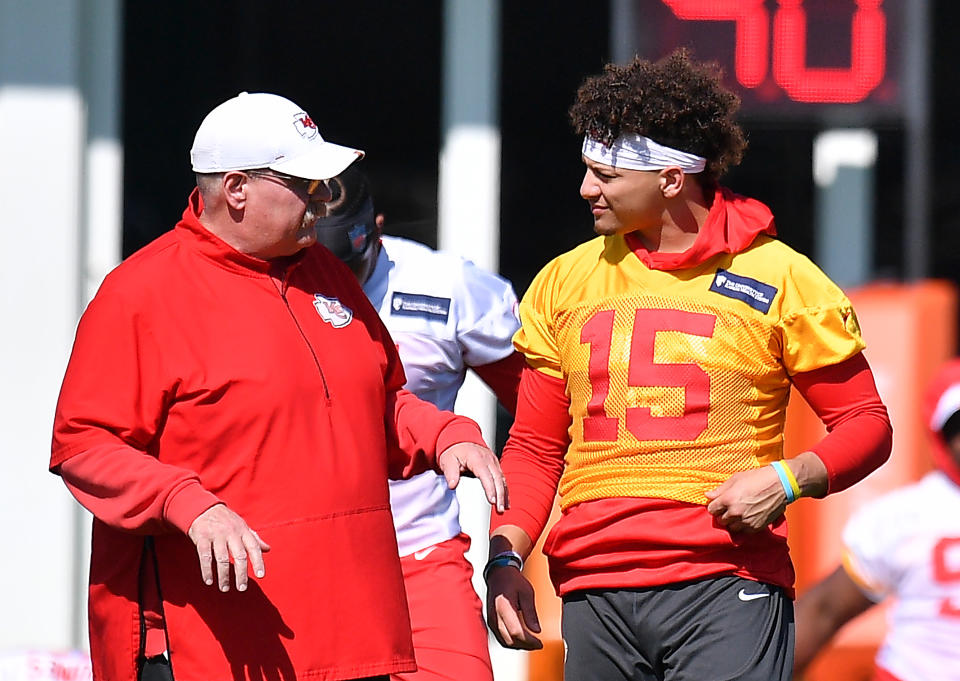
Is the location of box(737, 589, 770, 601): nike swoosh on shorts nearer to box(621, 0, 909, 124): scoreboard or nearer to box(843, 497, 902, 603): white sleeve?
box(843, 497, 902, 603): white sleeve

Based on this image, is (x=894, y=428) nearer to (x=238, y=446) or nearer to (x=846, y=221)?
(x=846, y=221)

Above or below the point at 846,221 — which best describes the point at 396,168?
above

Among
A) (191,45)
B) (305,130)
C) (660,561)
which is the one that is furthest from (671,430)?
(191,45)

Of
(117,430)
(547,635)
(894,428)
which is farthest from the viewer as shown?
(894,428)

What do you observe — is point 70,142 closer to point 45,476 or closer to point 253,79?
point 253,79

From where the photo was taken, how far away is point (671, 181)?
3254mm

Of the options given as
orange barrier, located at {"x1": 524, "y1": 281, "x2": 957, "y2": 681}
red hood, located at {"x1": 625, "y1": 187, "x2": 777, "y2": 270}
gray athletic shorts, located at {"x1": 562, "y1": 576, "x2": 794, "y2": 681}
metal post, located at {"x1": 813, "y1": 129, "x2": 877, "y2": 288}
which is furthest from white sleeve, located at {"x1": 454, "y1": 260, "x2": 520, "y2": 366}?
metal post, located at {"x1": 813, "y1": 129, "x2": 877, "y2": 288}

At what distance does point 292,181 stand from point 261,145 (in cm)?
8

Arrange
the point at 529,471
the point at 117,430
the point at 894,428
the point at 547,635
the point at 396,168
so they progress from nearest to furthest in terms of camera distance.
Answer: the point at 117,430
the point at 529,471
the point at 547,635
the point at 894,428
the point at 396,168

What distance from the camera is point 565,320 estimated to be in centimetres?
330

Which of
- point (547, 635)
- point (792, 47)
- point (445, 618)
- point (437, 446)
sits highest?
point (792, 47)

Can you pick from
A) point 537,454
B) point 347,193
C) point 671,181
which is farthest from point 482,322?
point 671,181

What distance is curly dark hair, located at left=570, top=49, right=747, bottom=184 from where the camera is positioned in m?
3.25

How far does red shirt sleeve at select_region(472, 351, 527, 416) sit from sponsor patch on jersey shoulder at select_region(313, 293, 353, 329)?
918mm
